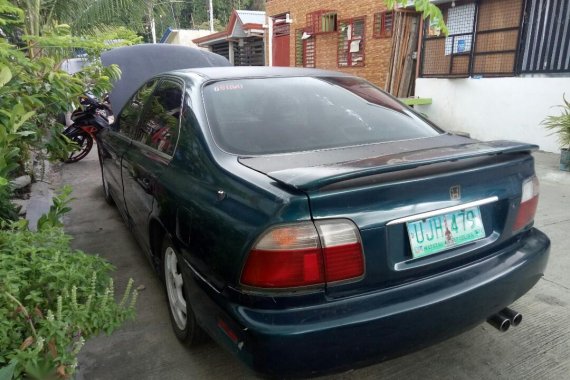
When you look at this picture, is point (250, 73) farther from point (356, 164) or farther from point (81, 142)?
point (81, 142)

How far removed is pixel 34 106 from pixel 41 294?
1.37m

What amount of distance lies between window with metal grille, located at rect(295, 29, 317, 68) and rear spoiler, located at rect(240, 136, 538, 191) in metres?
13.7

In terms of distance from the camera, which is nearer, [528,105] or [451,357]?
[451,357]

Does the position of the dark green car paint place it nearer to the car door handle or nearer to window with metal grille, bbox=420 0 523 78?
the car door handle

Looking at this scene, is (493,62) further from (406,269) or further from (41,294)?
(41,294)

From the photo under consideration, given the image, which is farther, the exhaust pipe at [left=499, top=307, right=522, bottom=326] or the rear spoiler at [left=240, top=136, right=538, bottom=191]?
the exhaust pipe at [left=499, top=307, right=522, bottom=326]

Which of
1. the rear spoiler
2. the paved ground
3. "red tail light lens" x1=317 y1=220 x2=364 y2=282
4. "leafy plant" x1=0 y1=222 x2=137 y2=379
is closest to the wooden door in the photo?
the paved ground

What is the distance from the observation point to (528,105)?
7.45m

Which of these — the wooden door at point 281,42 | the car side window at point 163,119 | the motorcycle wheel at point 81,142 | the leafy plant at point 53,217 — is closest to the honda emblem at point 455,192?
the car side window at point 163,119

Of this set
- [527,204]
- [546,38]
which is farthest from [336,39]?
[527,204]

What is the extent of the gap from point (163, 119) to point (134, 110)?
3.00ft

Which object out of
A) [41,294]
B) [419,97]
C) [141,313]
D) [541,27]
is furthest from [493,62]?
[41,294]

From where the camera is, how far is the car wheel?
2285 millimetres

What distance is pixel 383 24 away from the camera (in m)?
11.8
